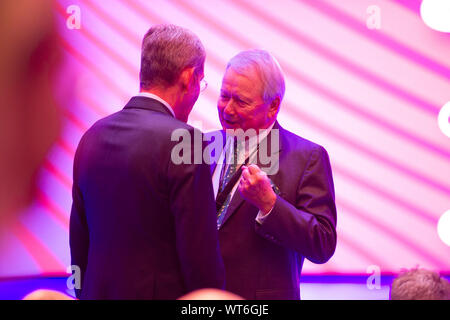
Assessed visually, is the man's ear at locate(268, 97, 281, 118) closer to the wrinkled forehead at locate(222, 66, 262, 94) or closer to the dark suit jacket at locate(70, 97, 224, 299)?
the wrinkled forehead at locate(222, 66, 262, 94)

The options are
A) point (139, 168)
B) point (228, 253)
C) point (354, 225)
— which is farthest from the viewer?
point (354, 225)

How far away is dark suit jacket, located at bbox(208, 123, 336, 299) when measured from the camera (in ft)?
5.82

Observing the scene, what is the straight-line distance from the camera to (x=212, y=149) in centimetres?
211

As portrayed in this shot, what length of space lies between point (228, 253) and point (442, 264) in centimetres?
225

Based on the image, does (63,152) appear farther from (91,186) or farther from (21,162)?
(91,186)

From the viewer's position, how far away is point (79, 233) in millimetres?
1707

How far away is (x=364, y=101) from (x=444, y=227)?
0.98 m

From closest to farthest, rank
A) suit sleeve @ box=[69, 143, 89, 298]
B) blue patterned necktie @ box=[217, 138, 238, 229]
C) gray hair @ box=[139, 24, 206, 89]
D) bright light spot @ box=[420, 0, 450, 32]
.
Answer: gray hair @ box=[139, 24, 206, 89]
suit sleeve @ box=[69, 143, 89, 298]
blue patterned necktie @ box=[217, 138, 238, 229]
bright light spot @ box=[420, 0, 450, 32]

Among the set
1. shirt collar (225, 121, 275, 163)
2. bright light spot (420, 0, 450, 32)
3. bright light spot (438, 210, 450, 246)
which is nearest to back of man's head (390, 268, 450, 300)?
shirt collar (225, 121, 275, 163)

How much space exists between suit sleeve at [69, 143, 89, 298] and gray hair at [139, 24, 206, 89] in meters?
0.36

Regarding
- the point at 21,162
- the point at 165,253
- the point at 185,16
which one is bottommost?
the point at 165,253

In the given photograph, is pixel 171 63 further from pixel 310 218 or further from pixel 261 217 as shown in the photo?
pixel 310 218

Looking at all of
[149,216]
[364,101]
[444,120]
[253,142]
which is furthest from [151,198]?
[444,120]

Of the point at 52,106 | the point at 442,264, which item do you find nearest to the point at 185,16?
the point at 52,106
